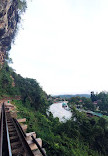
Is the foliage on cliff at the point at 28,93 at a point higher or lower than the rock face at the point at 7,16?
lower

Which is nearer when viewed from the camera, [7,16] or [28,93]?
[7,16]

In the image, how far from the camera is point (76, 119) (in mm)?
11625

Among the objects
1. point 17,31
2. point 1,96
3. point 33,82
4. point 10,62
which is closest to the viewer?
point 1,96

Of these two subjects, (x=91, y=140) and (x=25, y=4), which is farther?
(x=25, y=4)

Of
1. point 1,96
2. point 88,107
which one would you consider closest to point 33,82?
point 1,96

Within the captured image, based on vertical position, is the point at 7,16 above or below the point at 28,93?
above

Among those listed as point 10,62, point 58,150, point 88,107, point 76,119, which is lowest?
point 88,107

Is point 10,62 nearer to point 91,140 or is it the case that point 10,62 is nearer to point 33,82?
point 33,82

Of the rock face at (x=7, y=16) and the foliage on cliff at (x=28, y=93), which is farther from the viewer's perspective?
the foliage on cliff at (x=28, y=93)

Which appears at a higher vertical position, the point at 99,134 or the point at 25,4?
the point at 25,4

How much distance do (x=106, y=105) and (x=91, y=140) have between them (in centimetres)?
2242

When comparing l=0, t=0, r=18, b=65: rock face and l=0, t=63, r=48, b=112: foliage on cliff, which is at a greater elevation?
l=0, t=0, r=18, b=65: rock face

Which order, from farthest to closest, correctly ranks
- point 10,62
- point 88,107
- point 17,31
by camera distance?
1. point 88,107
2. point 10,62
3. point 17,31

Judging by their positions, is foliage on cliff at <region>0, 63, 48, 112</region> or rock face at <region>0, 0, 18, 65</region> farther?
foliage on cliff at <region>0, 63, 48, 112</region>
